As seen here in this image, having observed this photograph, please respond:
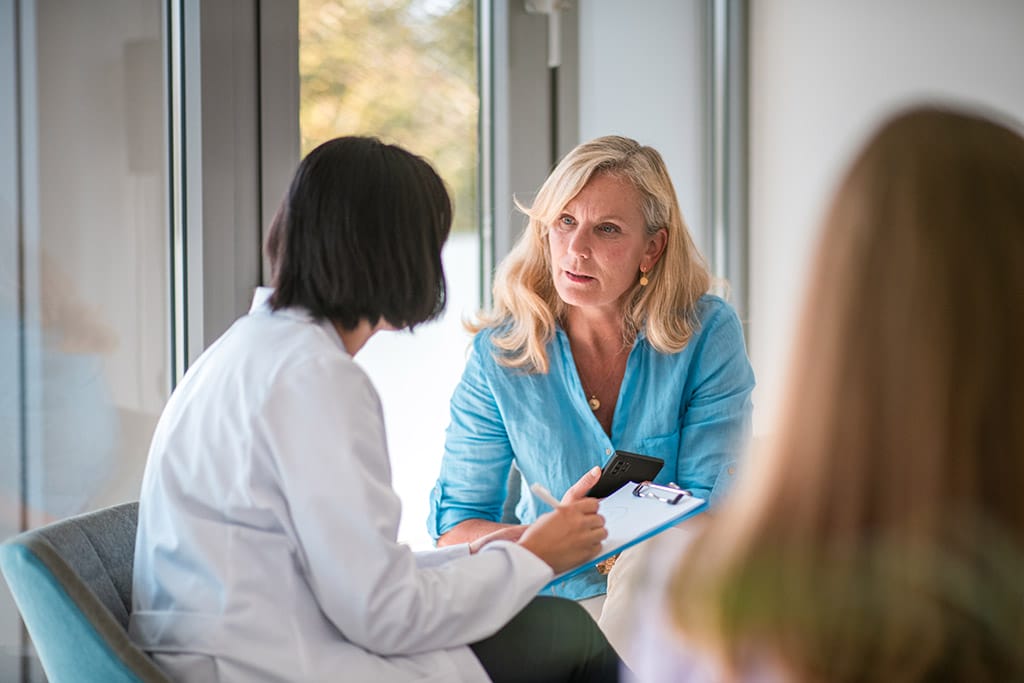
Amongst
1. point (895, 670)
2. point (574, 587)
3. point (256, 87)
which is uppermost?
point (256, 87)

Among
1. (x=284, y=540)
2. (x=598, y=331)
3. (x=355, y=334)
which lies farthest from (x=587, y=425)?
(x=284, y=540)

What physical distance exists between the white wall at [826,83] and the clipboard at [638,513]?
1187 mm

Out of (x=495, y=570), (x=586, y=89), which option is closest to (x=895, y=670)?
(x=495, y=570)

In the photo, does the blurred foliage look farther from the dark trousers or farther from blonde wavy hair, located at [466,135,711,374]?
the dark trousers

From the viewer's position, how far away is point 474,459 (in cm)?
212

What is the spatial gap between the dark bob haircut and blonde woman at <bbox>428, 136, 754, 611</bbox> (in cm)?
75

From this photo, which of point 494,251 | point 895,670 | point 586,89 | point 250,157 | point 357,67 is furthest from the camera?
point 586,89

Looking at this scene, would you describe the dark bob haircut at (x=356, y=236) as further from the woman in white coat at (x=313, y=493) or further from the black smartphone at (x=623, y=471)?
the black smartphone at (x=623, y=471)

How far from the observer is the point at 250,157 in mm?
2217

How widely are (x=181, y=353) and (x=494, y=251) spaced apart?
1.01 meters

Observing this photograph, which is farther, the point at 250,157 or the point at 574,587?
the point at 250,157

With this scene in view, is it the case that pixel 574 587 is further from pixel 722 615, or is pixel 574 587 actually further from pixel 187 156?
pixel 722 615

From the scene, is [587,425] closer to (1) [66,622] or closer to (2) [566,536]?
(2) [566,536]

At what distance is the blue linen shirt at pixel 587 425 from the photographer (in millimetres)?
2070
